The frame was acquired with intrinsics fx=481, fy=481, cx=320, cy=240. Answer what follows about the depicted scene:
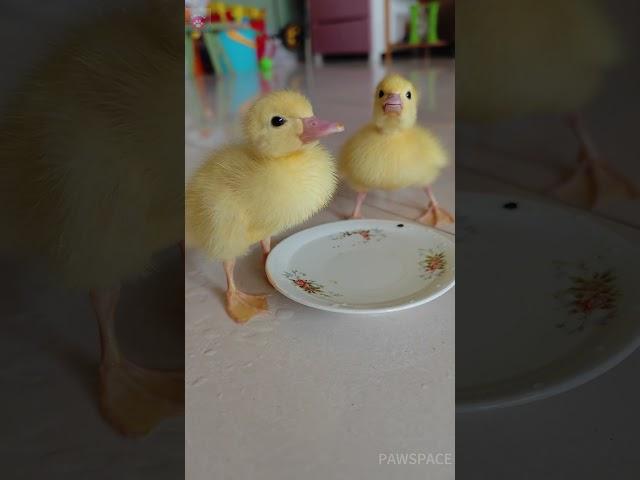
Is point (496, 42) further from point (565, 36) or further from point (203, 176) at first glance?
point (203, 176)

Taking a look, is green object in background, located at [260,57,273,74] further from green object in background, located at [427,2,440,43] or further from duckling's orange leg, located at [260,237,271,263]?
duckling's orange leg, located at [260,237,271,263]

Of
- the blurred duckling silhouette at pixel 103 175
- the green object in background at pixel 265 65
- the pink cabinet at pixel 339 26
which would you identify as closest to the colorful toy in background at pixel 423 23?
the pink cabinet at pixel 339 26

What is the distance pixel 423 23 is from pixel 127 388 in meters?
2.65

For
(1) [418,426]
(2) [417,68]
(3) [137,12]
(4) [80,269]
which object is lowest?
(1) [418,426]

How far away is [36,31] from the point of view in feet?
0.62

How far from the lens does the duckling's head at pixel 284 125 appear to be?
0.34 metres

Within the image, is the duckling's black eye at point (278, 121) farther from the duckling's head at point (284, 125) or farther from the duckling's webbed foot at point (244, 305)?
the duckling's webbed foot at point (244, 305)

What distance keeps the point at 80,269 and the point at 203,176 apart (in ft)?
0.57

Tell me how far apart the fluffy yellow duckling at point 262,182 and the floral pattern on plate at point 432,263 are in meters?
0.11

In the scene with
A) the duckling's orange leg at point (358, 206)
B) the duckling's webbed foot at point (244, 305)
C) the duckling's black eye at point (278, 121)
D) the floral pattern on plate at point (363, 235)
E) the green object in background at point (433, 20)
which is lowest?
the duckling's webbed foot at point (244, 305)

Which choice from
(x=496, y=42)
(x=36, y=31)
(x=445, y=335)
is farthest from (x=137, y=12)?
(x=445, y=335)

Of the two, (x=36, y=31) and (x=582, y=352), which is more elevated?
(x=36, y=31)

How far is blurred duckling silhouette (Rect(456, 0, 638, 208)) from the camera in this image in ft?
0.67

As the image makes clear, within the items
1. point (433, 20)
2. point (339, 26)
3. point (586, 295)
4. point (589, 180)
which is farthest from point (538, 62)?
point (339, 26)
